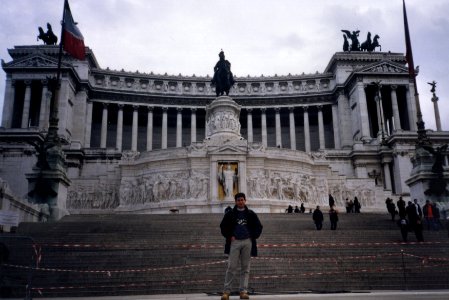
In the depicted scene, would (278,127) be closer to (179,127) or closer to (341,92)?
(341,92)

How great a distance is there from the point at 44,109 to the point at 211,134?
34.6 m

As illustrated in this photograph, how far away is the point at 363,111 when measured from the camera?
68000 millimetres

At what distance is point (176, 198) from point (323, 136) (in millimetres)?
43737

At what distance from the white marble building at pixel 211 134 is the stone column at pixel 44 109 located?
0.20 metres

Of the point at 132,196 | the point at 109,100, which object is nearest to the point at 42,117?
the point at 109,100

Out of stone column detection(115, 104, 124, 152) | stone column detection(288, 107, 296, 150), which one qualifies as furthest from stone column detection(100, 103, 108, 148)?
stone column detection(288, 107, 296, 150)

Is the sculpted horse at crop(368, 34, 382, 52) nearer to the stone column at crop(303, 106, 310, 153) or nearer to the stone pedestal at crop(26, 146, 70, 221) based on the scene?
the stone column at crop(303, 106, 310, 153)

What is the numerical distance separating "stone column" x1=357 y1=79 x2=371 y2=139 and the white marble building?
0.17 metres

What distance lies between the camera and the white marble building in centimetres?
3756

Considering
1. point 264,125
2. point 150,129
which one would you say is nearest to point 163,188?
point 150,129

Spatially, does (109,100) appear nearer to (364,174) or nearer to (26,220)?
(364,174)

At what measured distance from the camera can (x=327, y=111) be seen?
7906 cm

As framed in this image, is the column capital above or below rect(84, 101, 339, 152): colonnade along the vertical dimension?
above

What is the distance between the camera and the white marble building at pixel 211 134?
3756 cm
